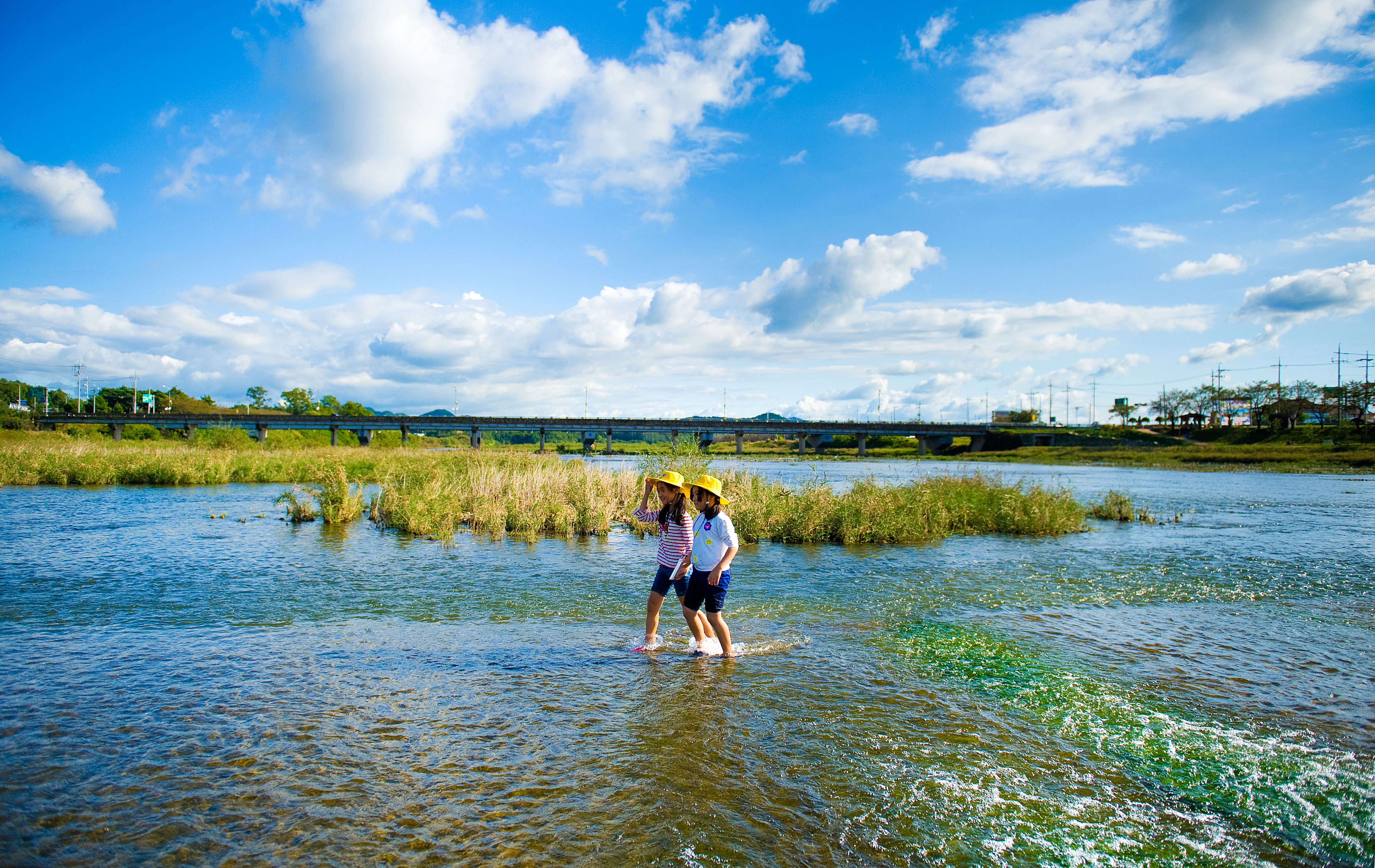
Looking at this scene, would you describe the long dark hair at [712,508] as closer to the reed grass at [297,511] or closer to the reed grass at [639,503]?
the reed grass at [639,503]

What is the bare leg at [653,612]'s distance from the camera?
8656 mm

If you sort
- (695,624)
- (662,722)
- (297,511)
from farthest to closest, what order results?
(297,511) → (695,624) → (662,722)

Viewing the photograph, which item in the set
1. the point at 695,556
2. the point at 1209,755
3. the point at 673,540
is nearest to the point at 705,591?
the point at 695,556

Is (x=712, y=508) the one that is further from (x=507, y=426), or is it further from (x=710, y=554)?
(x=507, y=426)

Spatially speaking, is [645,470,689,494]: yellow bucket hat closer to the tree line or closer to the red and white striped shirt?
the red and white striped shirt

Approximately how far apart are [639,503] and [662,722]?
1664cm

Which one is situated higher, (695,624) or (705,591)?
(705,591)

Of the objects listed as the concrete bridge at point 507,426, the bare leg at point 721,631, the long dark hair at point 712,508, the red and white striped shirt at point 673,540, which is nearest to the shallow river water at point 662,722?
the bare leg at point 721,631

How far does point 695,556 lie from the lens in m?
8.18

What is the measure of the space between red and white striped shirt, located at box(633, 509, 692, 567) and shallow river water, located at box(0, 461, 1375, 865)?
4.35ft

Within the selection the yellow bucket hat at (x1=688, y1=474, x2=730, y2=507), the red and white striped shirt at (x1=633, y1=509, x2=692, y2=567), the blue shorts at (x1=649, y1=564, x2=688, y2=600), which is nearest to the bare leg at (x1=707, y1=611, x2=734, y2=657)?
the blue shorts at (x1=649, y1=564, x2=688, y2=600)

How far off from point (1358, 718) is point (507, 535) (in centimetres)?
1802

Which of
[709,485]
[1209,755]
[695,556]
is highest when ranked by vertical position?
[709,485]

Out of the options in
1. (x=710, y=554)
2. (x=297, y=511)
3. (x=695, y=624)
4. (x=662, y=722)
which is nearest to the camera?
(x=662, y=722)
